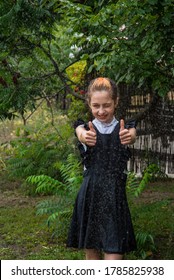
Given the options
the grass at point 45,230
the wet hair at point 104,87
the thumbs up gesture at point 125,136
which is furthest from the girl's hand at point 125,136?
the grass at point 45,230

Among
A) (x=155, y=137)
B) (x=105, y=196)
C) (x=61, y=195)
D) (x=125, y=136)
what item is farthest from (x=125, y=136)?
(x=155, y=137)

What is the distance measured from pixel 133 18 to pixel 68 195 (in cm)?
224

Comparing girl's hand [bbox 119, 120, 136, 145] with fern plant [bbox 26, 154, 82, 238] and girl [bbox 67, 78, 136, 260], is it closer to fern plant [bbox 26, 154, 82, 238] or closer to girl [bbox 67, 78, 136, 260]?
girl [bbox 67, 78, 136, 260]

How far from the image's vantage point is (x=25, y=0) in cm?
601

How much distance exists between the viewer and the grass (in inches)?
218

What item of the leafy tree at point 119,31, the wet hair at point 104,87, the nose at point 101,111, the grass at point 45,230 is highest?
the leafy tree at point 119,31

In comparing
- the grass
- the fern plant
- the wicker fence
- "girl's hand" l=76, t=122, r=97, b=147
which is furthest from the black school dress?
the wicker fence

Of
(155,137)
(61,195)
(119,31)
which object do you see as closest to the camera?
(119,31)

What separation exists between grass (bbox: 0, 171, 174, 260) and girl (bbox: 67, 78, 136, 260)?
1.34 metres

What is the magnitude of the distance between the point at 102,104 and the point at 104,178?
52 centimetres

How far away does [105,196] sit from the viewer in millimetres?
3975

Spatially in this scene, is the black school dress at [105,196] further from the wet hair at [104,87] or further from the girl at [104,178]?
the wet hair at [104,87]

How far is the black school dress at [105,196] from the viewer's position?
3.98 metres

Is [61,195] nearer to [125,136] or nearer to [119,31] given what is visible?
[119,31]
